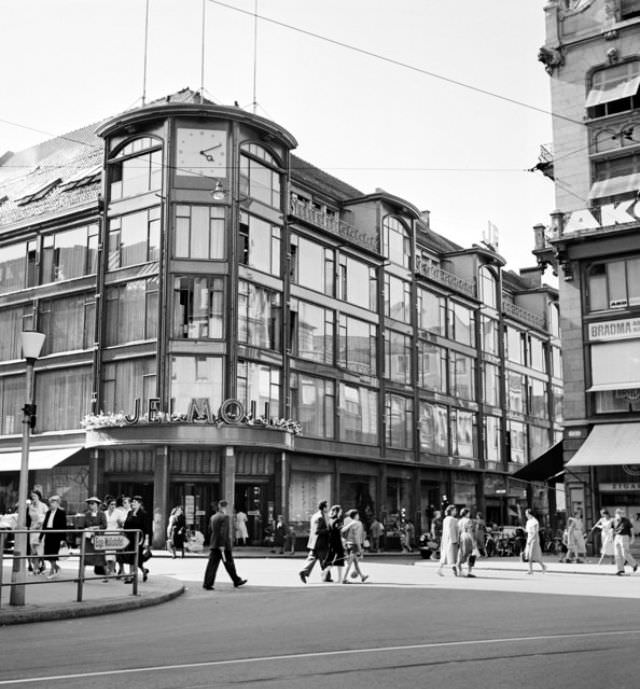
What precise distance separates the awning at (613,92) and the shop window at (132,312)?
18317 mm

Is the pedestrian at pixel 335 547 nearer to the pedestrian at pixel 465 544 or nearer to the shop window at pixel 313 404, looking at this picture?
the pedestrian at pixel 465 544

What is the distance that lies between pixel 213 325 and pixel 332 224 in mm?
9746

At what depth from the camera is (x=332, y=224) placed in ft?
153

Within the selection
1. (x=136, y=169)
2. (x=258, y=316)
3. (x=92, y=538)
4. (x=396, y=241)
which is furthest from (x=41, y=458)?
(x=92, y=538)

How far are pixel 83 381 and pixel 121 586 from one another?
83.8 ft

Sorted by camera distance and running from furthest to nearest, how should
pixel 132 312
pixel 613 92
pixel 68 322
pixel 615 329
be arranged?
pixel 68 322 < pixel 132 312 < pixel 613 92 < pixel 615 329

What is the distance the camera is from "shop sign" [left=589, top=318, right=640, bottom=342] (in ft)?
114

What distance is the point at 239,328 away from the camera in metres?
40.2

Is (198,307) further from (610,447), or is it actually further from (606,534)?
(606,534)

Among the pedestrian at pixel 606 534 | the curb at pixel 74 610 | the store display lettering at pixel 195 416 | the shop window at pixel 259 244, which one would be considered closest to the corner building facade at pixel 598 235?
the pedestrian at pixel 606 534

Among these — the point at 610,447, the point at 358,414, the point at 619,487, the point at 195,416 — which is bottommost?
the point at 619,487

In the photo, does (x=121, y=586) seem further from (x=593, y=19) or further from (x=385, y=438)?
(x=385, y=438)

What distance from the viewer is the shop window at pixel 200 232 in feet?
132

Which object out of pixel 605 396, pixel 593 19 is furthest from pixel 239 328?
pixel 593 19
